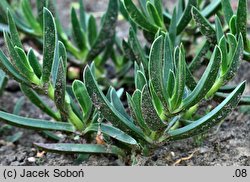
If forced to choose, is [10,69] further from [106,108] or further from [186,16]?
[186,16]

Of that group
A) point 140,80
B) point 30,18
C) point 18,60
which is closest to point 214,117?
point 140,80

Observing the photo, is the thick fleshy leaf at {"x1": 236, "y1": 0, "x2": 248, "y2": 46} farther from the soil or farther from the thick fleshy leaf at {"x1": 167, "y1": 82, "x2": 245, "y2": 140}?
the soil

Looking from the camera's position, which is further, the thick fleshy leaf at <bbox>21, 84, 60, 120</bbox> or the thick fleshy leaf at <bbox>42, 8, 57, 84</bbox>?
the thick fleshy leaf at <bbox>21, 84, 60, 120</bbox>

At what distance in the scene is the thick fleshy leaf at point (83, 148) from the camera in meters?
1.53

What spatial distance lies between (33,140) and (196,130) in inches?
26.5

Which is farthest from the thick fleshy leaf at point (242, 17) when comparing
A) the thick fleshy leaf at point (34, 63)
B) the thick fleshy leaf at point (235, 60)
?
the thick fleshy leaf at point (34, 63)

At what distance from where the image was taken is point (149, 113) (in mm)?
1409

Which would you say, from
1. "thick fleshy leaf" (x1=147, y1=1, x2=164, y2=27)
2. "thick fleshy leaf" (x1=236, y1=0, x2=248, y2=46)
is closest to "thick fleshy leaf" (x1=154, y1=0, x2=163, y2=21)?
"thick fleshy leaf" (x1=147, y1=1, x2=164, y2=27)

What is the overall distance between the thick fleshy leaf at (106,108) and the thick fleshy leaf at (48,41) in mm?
149

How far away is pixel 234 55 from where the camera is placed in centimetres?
144

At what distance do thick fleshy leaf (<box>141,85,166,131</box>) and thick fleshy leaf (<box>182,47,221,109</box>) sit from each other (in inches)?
3.2

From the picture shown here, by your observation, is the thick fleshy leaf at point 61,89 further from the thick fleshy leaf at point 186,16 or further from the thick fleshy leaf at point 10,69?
the thick fleshy leaf at point 186,16

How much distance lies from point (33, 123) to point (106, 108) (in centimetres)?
Answer: 24

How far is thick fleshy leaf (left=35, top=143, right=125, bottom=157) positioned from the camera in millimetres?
1532
